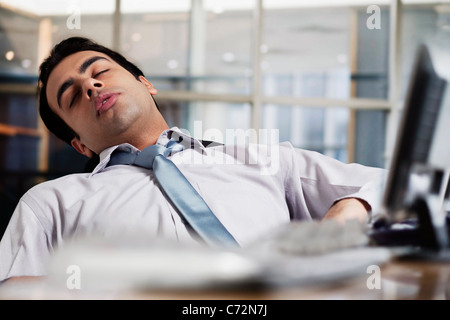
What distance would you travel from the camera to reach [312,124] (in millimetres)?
2973

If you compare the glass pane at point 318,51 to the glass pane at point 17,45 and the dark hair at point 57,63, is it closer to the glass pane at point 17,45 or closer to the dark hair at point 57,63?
the glass pane at point 17,45

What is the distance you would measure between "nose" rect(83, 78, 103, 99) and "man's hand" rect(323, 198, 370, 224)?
1.41ft

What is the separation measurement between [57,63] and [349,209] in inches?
23.7

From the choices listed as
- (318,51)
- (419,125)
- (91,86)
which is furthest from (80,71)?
(318,51)

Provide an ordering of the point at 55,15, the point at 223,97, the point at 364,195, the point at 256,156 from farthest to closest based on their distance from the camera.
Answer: the point at 223,97, the point at 55,15, the point at 256,156, the point at 364,195

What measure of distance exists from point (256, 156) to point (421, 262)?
495 millimetres

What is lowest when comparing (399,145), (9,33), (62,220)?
(62,220)

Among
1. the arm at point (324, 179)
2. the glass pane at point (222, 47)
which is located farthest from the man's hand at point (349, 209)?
the glass pane at point (222, 47)

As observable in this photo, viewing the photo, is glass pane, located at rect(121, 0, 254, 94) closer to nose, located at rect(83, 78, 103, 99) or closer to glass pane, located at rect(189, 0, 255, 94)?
glass pane, located at rect(189, 0, 255, 94)

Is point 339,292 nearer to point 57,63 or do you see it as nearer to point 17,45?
point 57,63

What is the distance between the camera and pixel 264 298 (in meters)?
0.24

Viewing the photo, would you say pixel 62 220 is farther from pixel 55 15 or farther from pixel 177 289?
pixel 55 15

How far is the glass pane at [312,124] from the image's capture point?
2885 mm
